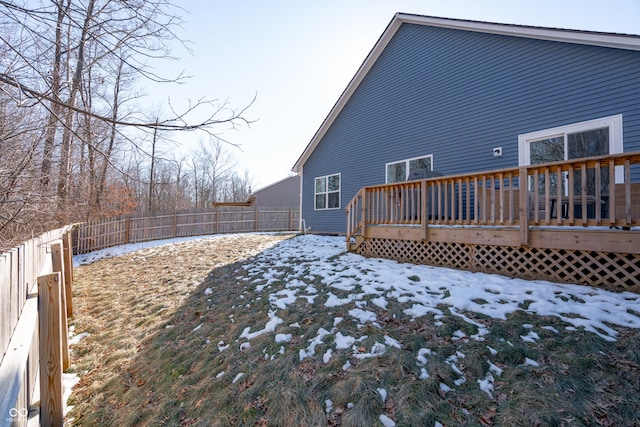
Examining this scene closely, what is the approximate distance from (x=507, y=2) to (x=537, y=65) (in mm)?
3196

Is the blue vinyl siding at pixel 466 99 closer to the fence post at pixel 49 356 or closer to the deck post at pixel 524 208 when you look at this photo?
the deck post at pixel 524 208

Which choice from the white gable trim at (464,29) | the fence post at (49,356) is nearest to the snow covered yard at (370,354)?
the fence post at (49,356)

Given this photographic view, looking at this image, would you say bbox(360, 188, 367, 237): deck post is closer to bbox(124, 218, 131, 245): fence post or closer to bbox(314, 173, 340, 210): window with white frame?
bbox(314, 173, 340, 210): window with white frame

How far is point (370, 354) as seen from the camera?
111 inches

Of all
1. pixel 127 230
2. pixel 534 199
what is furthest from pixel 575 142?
pixel 127 230

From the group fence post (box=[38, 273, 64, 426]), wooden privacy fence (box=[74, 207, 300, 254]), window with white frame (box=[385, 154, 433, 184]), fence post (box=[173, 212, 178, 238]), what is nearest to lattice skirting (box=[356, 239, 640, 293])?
window with white frame (box=[385, 154, 433, 184])

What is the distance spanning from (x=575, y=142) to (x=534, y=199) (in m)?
2.43

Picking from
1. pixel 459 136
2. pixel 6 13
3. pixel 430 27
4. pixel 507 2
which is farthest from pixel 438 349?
pixel 507 2

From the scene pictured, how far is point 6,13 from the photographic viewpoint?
239cm

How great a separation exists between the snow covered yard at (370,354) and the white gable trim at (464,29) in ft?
15.5

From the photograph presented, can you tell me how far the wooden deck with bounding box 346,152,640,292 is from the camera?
3.70 m

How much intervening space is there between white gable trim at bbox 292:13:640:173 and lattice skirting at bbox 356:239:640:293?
402 centimetres

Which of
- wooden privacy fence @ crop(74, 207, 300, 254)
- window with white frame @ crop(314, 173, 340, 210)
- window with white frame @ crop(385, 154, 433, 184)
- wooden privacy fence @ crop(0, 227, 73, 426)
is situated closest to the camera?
wooden privacy fence @ crop(0, 227, 73, 426)

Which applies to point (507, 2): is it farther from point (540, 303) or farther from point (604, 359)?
point (604, 359)
